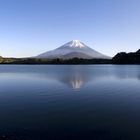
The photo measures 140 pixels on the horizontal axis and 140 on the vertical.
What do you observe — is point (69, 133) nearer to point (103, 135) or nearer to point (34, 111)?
point (103, 135)

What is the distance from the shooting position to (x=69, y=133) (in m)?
15.3

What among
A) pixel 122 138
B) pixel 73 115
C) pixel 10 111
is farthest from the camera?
pixel 10 111

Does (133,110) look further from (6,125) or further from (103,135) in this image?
(6,125)

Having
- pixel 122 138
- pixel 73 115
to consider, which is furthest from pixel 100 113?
pixel 122 138

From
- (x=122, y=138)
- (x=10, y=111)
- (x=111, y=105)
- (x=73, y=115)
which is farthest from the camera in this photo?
(x=111, y=105)

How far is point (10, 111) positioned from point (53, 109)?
4802mm

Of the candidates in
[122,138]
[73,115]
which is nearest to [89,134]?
[122,138]

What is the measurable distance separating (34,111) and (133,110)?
11.3 metres

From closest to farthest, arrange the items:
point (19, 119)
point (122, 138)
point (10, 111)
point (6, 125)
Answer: point (122, 138) < point (6, 125) < point (19, 119) < point (10, 111)

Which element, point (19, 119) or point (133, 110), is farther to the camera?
point (133, 110)

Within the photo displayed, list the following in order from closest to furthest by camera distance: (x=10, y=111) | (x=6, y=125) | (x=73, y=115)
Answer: (x=6, y=125) < (x=73, y=115) < (x=10, y=111)

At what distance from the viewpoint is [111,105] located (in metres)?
25.3

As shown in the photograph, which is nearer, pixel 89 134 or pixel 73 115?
pixel 89 134

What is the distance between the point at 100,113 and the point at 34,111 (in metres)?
7.36
